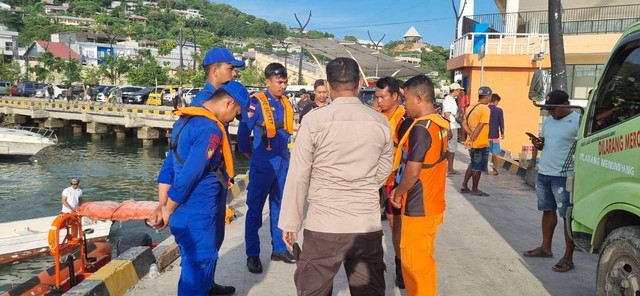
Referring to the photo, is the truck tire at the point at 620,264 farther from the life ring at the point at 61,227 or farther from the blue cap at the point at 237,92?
the life ring at the point at 61,227

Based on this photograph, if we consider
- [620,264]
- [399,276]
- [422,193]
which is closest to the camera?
[620,264]

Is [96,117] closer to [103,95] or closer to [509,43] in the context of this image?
[103,95]

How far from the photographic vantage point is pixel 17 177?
2158 cm

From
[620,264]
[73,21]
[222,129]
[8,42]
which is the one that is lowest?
[620,264]

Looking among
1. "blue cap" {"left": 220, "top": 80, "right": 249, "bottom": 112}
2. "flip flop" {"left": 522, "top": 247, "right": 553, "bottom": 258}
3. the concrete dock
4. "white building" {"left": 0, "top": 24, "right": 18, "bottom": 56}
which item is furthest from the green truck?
"white building" {"left": 0, "top": 24, "right": 18, "bottom": 56}

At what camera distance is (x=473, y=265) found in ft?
17.7

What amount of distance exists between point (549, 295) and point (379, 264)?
236 centimetres

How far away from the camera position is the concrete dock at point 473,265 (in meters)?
4.70

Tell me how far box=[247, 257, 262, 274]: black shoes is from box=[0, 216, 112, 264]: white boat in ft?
21.3

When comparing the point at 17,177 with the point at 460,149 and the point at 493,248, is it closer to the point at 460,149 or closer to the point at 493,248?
the point at 460,149

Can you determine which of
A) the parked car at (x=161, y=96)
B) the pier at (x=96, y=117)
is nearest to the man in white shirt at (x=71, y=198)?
the pier at (x=96, y=117)

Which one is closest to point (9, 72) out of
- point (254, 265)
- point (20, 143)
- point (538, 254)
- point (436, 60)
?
point (20, 143)

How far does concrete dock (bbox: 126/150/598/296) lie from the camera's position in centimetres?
470

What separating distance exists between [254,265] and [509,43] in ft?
48.0
